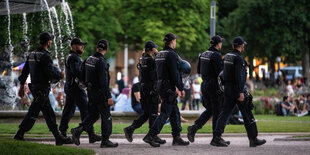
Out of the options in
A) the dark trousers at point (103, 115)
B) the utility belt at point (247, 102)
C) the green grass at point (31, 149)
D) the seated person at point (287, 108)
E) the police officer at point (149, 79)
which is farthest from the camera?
the seated person at point (287, 108)

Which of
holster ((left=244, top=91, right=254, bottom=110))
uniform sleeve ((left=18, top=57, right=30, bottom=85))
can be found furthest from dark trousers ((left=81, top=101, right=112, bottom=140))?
holster ((left=244, top=91, right=254, bottom=110))

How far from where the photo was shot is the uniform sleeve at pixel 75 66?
42.8ft

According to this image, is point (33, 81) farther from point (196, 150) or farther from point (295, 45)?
point (295, 45)

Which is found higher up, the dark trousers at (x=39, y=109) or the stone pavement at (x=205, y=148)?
the dark trousers at (x=39, y=109)

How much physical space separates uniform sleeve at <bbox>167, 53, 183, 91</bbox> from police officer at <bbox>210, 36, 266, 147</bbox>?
2.66ft

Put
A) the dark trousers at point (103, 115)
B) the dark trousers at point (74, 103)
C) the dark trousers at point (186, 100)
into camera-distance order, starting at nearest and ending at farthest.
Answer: the dark trousers at point (103, 115) < the dark trousers at point (74, 103) < the dark trousers at point (186, 100)

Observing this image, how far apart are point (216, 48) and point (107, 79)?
2.24 metres

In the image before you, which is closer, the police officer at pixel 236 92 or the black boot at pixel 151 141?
the police officer at pixel 236 92

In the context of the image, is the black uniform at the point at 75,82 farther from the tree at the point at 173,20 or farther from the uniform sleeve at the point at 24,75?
the tree at the point at 173,20

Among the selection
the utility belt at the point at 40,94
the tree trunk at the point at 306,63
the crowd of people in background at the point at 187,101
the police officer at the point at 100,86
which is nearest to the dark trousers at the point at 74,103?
the police officer at the point at 100,86

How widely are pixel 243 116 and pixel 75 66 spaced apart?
307 cm

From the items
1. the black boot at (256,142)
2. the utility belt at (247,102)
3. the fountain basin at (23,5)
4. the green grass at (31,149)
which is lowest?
the black boot at (256,142)

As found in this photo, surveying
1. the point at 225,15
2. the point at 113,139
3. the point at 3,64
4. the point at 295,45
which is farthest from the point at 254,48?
the point at 113,139

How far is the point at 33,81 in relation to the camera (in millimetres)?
12367
